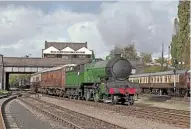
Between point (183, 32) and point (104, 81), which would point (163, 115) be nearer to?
point (104, 81)

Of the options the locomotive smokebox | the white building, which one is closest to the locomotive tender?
the locomotive smokebox

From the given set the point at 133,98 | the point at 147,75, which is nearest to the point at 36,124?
the point at 133,98

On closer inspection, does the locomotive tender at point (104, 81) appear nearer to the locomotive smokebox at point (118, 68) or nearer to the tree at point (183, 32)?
the locomotive smokebox at point (118, 68)

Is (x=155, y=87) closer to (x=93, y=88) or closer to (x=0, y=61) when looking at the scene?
(x=93, y=88)

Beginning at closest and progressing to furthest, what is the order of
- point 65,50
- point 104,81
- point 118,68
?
1. point 118,68
2. point 104,81
3. point 65,50

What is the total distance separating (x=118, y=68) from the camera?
2633 centimetres

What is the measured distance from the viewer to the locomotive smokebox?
2622 centimetres

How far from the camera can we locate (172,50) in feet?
206

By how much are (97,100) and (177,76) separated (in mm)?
17005

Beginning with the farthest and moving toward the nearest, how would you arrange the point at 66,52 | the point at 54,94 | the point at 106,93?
the point at 66,52 < the point at 54,94 < the point at 106,93

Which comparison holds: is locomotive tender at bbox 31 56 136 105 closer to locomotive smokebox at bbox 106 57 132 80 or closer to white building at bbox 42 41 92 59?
locomotive smokebox at bbox 106 57 132 80

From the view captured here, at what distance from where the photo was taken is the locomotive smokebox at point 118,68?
26.2 metres

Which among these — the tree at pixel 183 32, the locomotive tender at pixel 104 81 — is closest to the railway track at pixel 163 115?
the locomotive tender at pixel 104 81

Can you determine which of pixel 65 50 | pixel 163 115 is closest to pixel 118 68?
pixel 163 115
